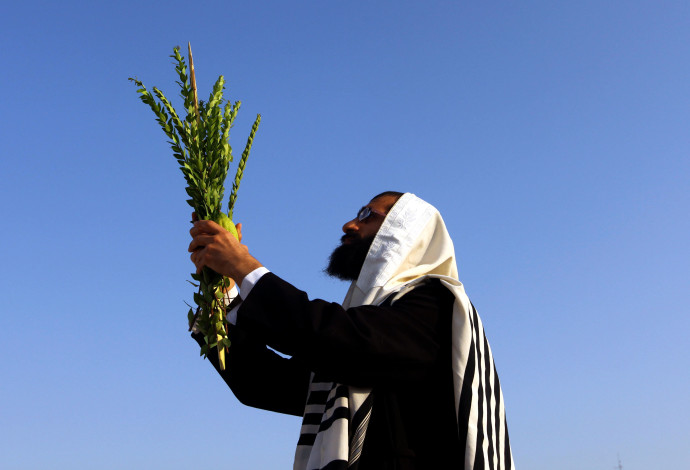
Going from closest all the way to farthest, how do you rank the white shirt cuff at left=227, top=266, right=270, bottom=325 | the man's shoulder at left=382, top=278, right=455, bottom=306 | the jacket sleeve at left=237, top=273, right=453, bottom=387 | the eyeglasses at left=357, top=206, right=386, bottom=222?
the jacket sleeve at left=237, top=273, right=453, bottom=387 < the white shirt cuff at left=227, top=266, right=270, bottom=325 < the man's shoulder at left=382, top=278, right=455, bottom=306 < the eyeglasses at left=357, top=206, right=386, bottom=222

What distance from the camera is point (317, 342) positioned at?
3.52m

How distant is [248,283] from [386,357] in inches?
31.3

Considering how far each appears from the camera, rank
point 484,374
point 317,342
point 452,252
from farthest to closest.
A: point 452,252, point 484,374, point 317,342

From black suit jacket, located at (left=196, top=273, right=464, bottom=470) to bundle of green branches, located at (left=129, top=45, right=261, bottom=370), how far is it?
28 cm

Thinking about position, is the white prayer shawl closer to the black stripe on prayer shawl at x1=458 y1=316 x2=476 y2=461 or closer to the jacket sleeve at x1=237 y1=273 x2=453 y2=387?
the black stripe on prayer shawl at x1=458 y1=316 x2=476 y2=461

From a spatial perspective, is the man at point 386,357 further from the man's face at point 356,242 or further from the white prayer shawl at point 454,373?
the man's face at point 356,242

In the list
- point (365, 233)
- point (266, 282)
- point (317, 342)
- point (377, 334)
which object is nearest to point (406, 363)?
point (377, 334)

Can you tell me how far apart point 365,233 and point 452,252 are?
23.9 inches

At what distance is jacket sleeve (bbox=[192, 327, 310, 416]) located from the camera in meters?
4.61

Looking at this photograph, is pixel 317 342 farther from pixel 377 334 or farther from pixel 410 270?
pixel 410 270

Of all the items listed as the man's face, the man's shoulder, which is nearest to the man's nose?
the man's face

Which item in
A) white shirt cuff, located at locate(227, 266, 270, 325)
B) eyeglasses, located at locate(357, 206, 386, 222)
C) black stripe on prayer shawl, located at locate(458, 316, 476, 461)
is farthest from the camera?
eyeglasses, located at locate(357, 206, 386, 222)

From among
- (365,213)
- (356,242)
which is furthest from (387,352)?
(365,213)

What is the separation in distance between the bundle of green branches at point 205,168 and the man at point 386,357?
0.15 metres
